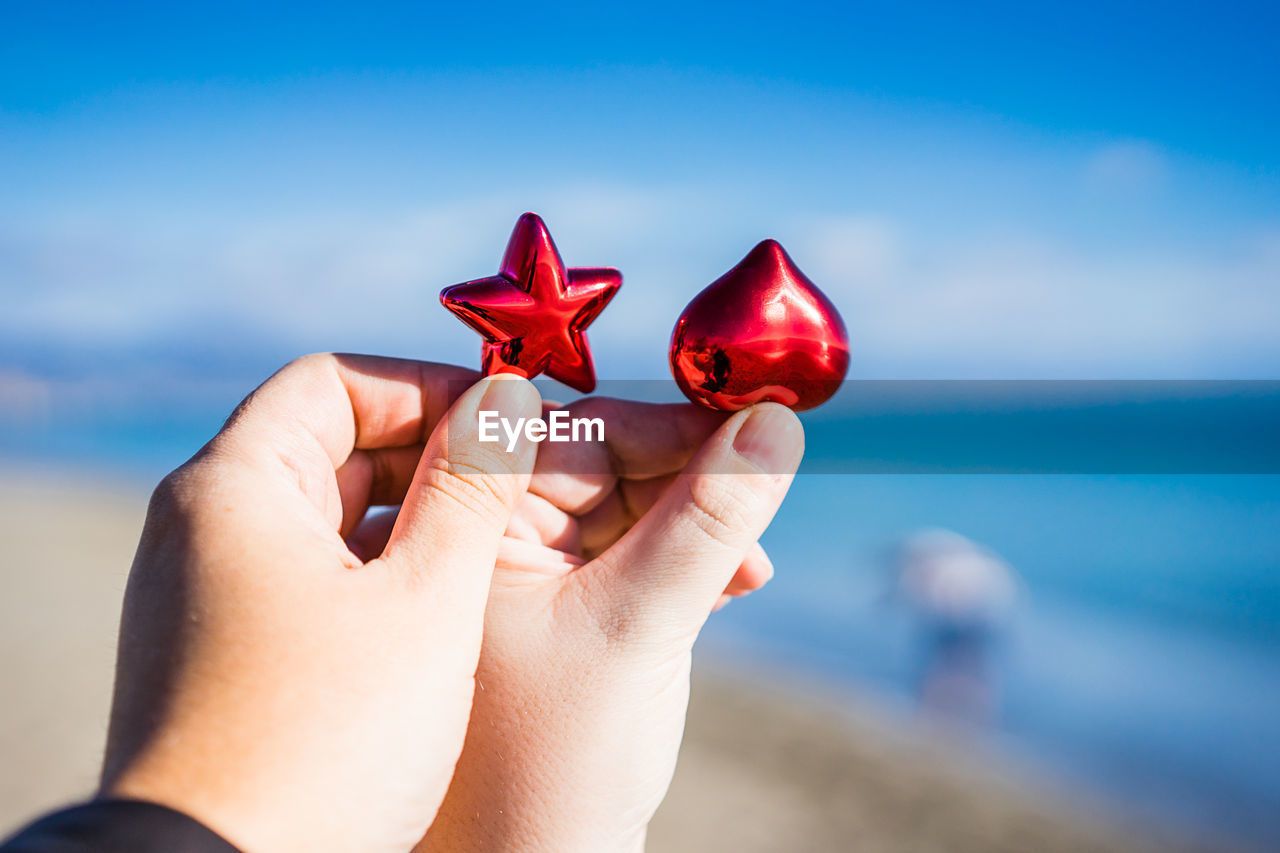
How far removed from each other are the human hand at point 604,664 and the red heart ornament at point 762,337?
0.09 metres

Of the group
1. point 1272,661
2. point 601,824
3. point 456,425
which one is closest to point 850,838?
point 601,824

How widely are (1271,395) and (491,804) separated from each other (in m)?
31.5

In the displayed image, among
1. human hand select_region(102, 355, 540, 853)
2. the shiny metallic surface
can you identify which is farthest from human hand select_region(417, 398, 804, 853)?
the shiny metallic surface

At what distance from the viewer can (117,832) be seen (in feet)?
2.91

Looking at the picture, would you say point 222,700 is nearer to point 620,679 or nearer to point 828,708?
point 620,679

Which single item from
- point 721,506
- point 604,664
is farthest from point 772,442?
point 604,664

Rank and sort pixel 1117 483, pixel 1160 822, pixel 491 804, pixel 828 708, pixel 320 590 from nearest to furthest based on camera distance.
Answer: pixel 320 590, pixel 491 804, pixel 1160 822, pixel 828 708, pixel 1117 483

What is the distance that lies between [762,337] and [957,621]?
6.98 metres

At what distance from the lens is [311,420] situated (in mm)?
1618

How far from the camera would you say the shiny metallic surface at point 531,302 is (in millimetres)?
1660

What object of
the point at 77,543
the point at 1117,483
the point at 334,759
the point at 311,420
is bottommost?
the point at 77,543

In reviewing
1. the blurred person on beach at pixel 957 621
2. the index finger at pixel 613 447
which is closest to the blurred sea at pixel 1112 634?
the blurred person on beach at pixel 957 621

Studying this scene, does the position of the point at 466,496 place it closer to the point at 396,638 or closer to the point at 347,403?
the point at 396,638

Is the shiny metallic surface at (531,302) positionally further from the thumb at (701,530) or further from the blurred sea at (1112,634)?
the blurred sea at (1112,634)
